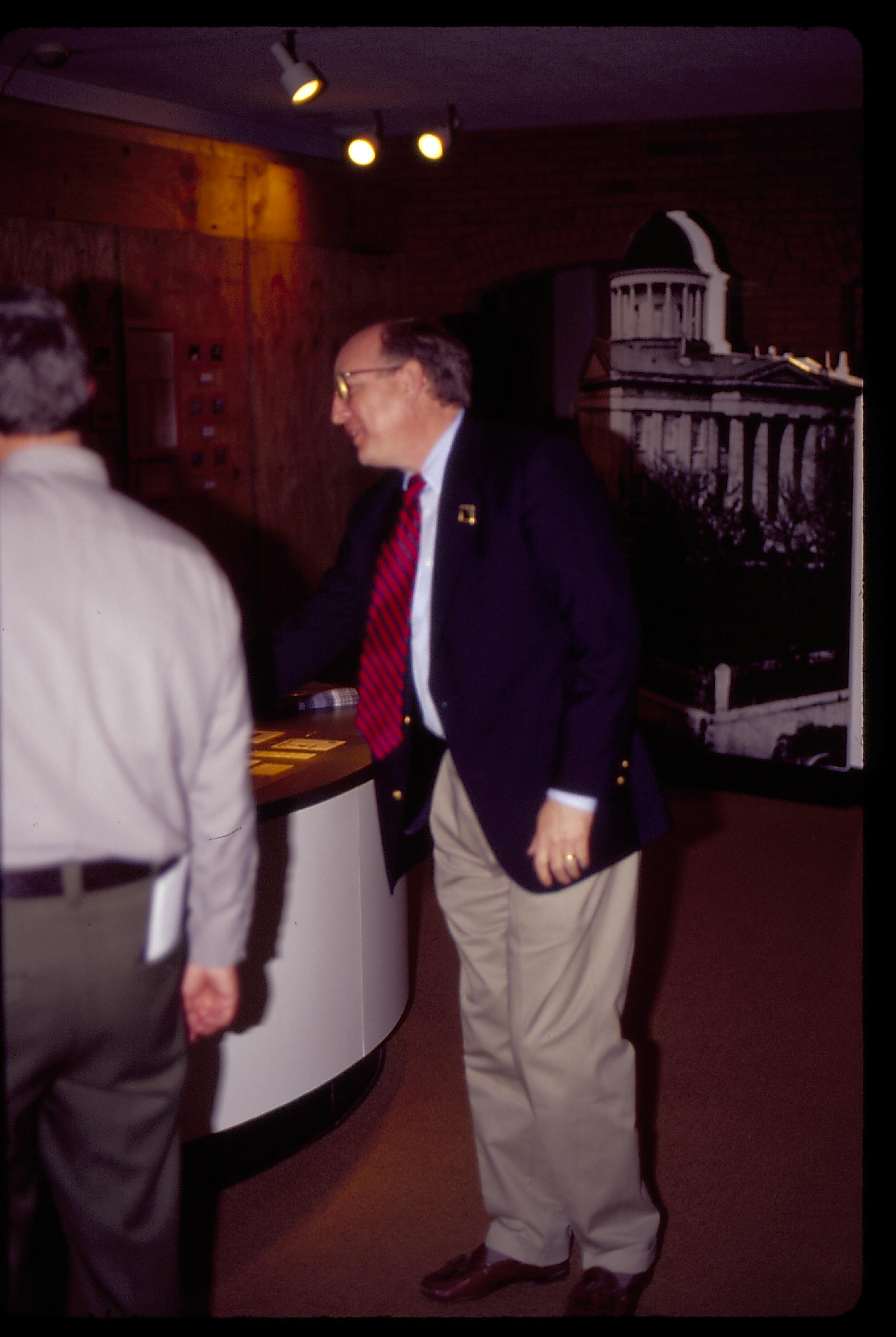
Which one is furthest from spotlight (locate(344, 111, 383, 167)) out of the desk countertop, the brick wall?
the desk countertop

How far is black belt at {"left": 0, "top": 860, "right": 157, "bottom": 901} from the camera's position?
139 cm

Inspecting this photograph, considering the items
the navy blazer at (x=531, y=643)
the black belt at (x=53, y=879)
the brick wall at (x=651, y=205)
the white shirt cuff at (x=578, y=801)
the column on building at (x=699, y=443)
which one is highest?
the brick wall at (x=651, y=205)

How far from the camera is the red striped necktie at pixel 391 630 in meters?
2.11

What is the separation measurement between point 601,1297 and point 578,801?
91cm

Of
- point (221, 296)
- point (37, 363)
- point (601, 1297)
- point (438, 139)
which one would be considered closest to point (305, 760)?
point (601, 1297)

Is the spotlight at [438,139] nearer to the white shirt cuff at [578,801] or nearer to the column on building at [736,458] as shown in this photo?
the column on building at [736,458]

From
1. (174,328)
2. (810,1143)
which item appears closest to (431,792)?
(810,1143)

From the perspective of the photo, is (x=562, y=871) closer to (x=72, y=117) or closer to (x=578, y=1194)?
(x=578, y=1194)

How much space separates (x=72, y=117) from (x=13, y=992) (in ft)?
14.5

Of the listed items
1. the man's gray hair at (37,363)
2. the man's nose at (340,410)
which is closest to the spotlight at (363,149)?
the man's nose at (340,410)

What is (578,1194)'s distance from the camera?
2.18m

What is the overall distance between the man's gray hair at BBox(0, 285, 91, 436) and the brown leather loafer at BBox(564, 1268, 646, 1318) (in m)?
1.68

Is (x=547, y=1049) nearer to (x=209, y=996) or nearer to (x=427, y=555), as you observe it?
(x=209, y=996)

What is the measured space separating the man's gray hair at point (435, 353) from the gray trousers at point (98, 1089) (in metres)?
0.99
